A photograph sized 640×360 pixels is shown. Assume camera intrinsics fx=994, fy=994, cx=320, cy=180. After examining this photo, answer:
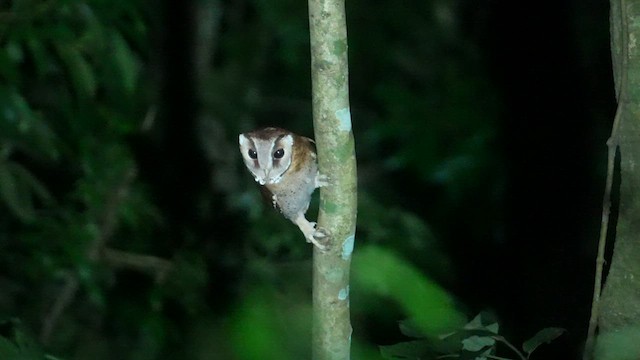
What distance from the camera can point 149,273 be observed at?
2936 millimetres

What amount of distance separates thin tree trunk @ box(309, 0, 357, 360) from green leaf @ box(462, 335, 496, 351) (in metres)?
0.16

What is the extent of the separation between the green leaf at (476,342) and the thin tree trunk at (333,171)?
0.53ft

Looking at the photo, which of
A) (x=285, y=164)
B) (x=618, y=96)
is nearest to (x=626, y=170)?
(x=618, y=96)

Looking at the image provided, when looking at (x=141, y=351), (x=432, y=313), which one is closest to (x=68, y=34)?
(x=141, y=351)

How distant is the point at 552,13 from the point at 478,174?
0.45m

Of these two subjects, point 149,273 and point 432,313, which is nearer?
point 432,313

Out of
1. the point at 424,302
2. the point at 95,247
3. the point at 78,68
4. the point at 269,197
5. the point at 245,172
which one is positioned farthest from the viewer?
the point at 245,172

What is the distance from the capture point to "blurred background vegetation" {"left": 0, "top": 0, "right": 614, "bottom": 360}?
93.6 inches

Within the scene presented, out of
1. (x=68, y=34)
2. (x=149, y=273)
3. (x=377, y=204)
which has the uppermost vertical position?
(x=68, y=34)

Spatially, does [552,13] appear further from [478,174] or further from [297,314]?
[297,314]

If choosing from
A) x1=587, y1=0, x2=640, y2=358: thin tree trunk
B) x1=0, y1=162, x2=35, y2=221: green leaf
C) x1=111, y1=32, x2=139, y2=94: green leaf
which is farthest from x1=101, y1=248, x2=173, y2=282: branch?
x1=587, y1=0, x2=640, y2=358: thin tree trunk

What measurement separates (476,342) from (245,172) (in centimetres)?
171

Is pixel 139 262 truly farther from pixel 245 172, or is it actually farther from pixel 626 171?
pixel 626 171

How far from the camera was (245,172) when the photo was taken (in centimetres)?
299
